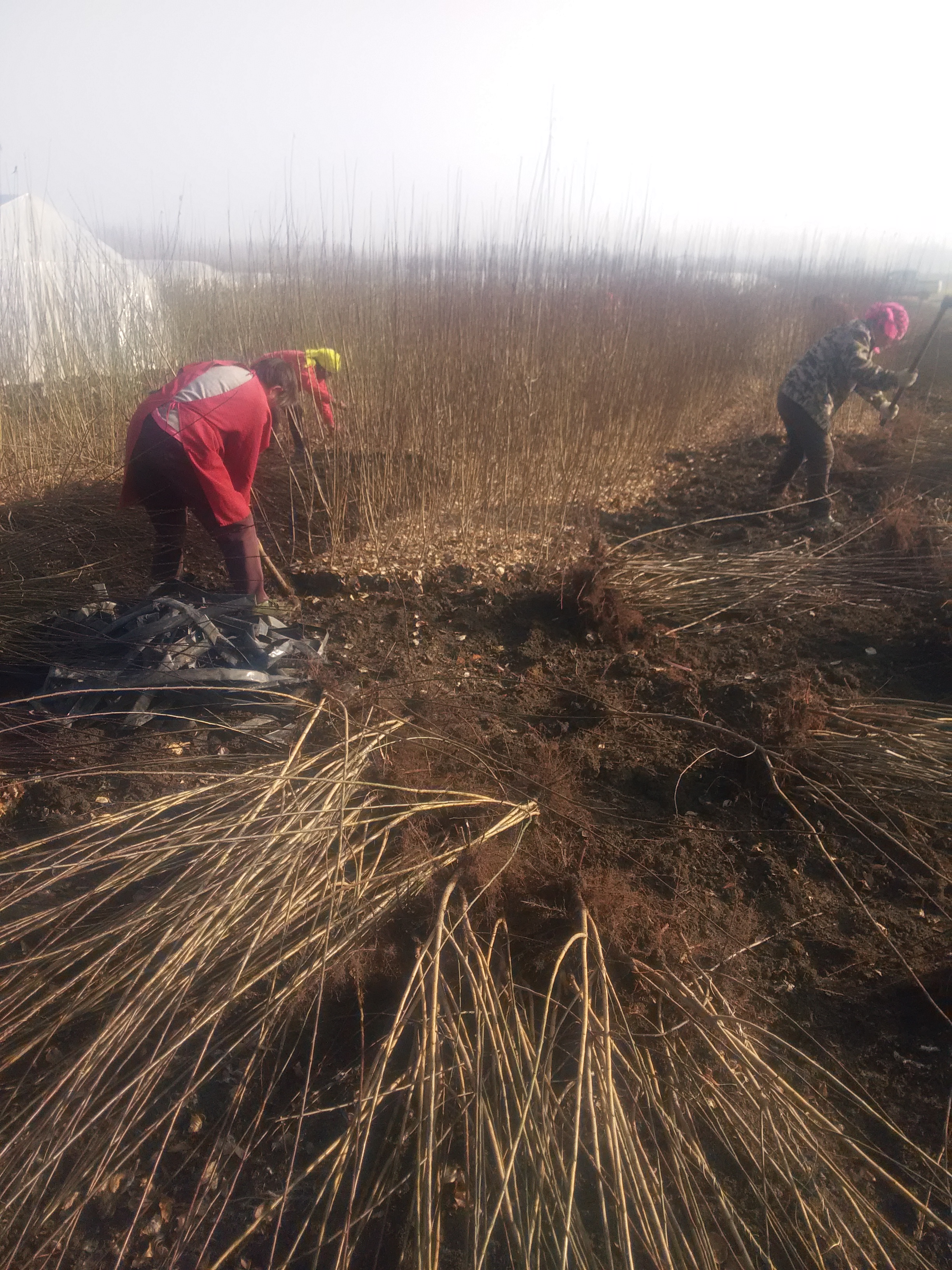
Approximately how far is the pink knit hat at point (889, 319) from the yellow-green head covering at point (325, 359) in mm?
3548

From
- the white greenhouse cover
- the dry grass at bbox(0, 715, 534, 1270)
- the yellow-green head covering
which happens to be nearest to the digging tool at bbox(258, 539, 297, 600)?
the yellow-green head covering

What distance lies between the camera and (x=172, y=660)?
8.04 feet

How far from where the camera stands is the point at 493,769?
6.77 ft

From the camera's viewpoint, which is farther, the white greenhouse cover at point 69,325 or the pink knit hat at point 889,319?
the white greenhouse cover at point 69,325

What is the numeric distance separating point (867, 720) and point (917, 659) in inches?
37.1

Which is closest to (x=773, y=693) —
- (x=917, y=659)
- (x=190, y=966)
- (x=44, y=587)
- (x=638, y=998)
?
(x=917, y=659)

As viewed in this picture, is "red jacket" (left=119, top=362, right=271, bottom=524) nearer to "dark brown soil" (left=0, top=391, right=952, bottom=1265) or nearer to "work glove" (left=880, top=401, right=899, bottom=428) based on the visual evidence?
"dark brown soil" (left=0, top=391, right=952, bottom=1265)

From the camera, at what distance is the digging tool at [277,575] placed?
3326 millimetres

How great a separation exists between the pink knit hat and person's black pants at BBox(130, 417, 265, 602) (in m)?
4.34

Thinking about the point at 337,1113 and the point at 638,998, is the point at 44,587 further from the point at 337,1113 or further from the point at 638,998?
the point at 638,998

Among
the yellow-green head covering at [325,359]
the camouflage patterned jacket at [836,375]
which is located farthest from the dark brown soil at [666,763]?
the yellow-green head covering at [325,359]

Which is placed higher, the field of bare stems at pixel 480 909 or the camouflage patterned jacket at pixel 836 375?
the camouflage patterned jacket at pixel 836 375

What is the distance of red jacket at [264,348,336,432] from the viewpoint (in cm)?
339

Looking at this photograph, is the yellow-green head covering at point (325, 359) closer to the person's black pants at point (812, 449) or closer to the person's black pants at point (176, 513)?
the person's black pants at point (176, 513)
